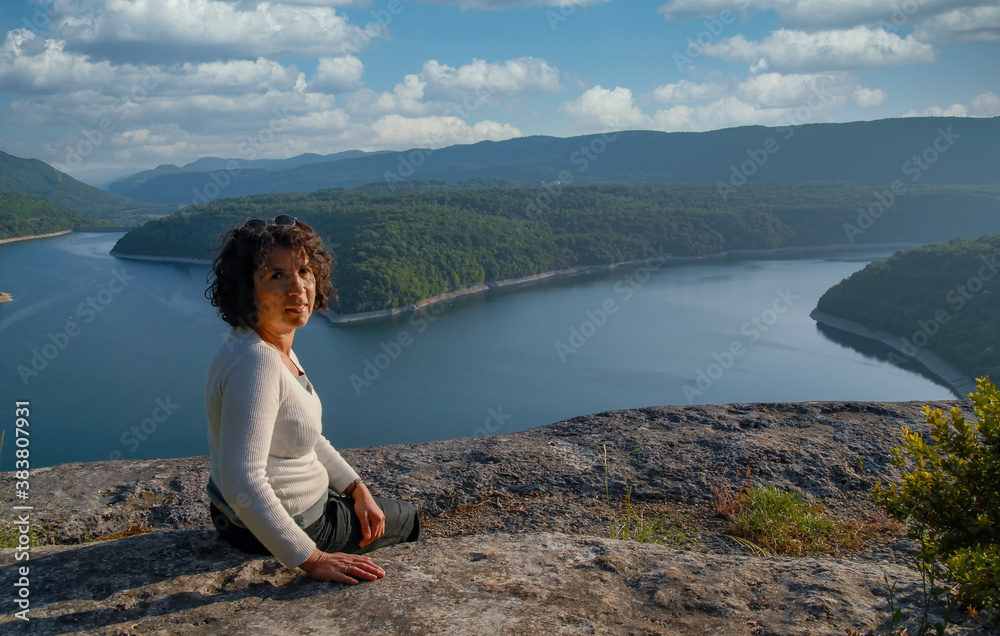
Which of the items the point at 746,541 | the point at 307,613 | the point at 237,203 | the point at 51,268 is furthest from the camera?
the point at 237,203

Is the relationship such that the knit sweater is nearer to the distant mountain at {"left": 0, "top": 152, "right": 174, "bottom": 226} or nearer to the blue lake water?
the blue lake water

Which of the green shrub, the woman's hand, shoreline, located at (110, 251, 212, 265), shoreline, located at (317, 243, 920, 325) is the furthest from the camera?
shoreline, located at (110, 251, 212, 265)

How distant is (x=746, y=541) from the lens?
74.5 inches

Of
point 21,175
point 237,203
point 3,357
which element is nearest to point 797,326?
point 3,357

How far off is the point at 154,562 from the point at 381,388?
2680cm

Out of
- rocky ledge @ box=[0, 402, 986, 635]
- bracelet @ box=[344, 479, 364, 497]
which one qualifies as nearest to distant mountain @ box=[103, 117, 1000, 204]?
rocky ledge @ box=[0, 402, 986, 635]

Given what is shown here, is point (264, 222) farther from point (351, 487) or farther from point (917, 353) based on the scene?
point (917, 353)

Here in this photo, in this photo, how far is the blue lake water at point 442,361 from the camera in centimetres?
2461

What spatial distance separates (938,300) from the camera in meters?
33.2

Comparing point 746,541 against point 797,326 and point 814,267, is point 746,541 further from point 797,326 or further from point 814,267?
point 814,267

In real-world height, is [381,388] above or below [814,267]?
below

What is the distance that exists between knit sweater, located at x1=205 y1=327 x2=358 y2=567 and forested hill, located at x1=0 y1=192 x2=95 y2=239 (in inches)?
2968

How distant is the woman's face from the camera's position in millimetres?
1465
